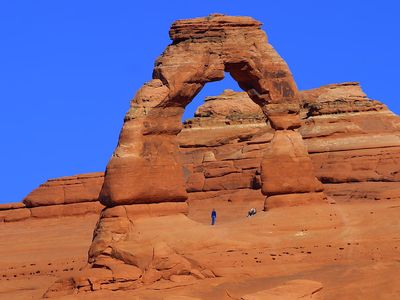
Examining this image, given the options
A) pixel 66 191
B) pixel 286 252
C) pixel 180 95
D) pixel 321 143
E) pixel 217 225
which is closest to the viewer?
pixel 286 252

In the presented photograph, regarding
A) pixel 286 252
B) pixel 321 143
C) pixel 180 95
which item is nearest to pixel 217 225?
pixel 286 252

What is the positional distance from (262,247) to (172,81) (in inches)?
216

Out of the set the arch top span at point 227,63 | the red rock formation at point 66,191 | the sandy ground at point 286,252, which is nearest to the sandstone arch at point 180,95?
the arch top span at point 227,63

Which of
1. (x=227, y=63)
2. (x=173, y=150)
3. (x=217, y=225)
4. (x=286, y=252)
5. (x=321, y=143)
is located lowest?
(x=286, y=252)

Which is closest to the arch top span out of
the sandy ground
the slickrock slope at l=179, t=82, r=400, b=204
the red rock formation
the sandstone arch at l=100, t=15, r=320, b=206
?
the sandstone arch at l=100, t=15, r=320, b=206

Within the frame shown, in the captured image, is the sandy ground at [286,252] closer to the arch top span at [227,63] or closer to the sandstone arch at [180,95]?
the sandstone arch at [180,95]

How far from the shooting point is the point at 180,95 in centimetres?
3341

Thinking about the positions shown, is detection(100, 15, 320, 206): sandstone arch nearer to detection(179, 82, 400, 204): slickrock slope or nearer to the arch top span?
the arch top span

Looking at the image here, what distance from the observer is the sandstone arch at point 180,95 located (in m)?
32.7

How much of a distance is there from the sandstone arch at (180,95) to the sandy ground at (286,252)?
3.75 feet

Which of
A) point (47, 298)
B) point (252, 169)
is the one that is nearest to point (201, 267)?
point (47, 298)

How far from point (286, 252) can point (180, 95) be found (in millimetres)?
5544

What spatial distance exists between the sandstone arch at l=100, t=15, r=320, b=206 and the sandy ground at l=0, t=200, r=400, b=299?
3.75 ft

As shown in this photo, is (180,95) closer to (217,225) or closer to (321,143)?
(217,225)
